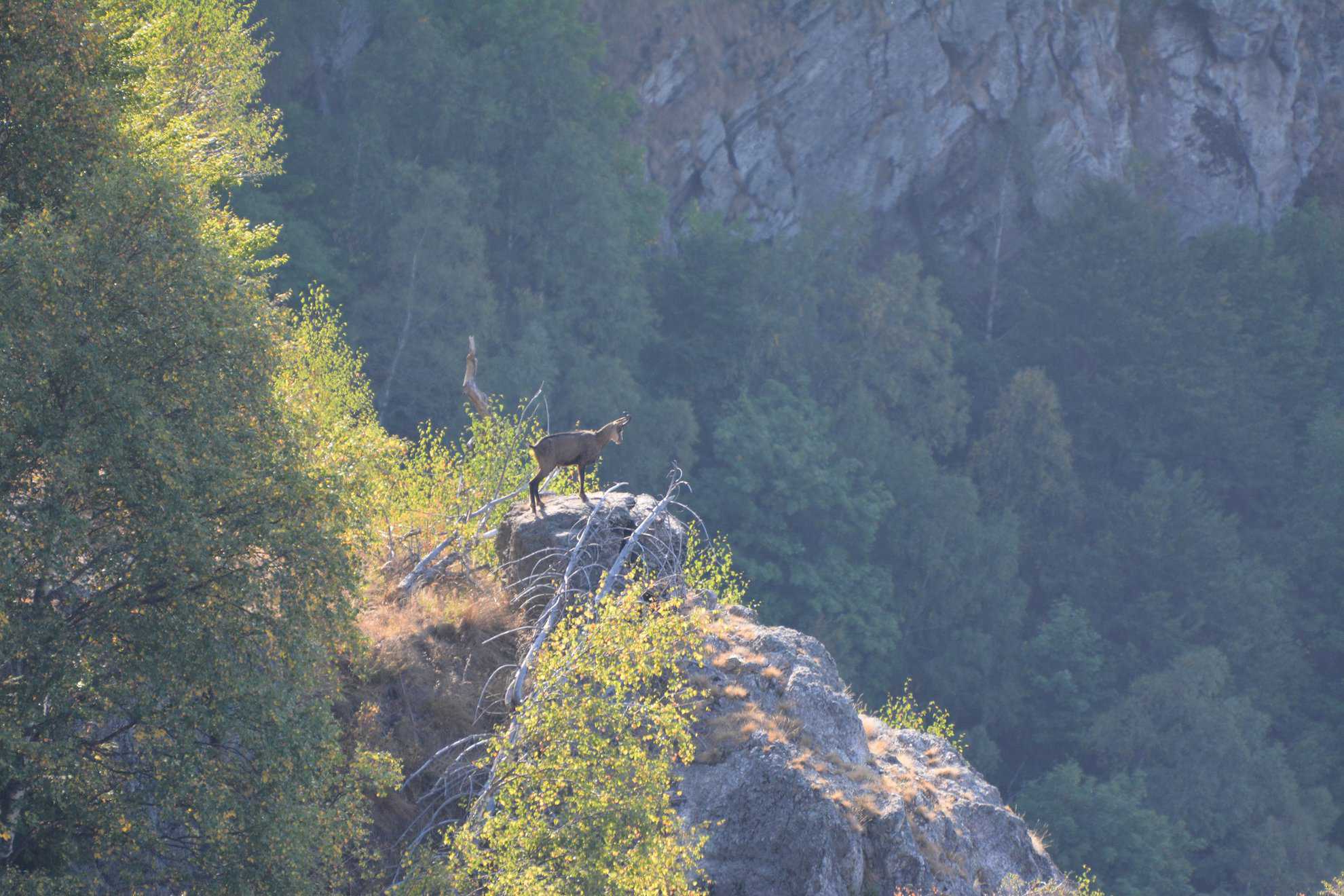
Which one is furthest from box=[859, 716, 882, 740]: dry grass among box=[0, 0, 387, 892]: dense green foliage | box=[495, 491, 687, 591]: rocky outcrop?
box=[0, 0, 387, 892]: dense green foliage

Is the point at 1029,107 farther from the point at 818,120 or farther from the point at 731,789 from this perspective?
the point at 731,789

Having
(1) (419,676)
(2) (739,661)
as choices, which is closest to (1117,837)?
(2) (739,661)

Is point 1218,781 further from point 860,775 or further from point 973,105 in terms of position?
point 860,775

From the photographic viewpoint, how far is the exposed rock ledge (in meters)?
14.3

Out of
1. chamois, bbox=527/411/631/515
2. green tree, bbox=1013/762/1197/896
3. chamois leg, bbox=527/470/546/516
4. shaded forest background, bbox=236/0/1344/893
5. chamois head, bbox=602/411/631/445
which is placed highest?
chamois head, bbox=602/411/631/445

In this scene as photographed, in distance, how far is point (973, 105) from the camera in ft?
226

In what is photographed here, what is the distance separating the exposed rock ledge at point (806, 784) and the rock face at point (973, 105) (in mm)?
47655

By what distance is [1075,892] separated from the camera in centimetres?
1641

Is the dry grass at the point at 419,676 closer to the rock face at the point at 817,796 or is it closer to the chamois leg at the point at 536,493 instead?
the chamois leg at the point at 536,493

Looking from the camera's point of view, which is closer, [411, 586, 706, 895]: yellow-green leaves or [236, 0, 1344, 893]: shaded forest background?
[411, 586, 706, 895]: yellow-green leaves

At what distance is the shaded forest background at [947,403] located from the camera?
5050cm

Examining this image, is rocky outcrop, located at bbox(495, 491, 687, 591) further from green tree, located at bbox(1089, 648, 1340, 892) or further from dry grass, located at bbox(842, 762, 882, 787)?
green tree, located at bbox(1089, 648, 1340, 892)

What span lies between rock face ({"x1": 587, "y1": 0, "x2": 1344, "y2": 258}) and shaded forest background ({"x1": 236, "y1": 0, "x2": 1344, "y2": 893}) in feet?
10.00

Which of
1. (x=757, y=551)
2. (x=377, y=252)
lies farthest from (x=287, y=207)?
(x=757, y=551)
